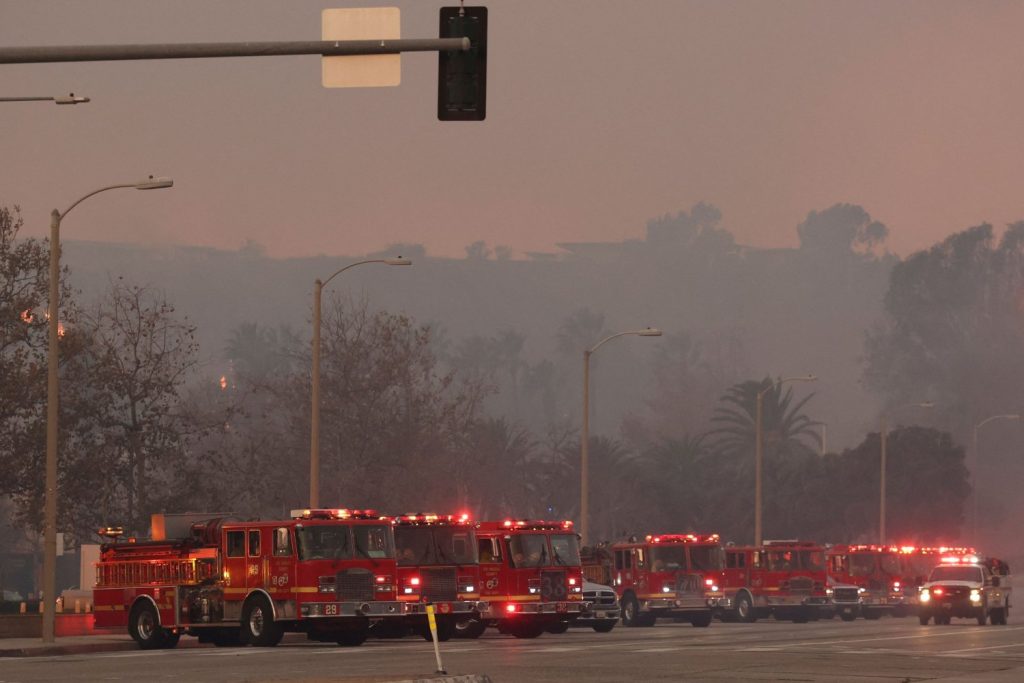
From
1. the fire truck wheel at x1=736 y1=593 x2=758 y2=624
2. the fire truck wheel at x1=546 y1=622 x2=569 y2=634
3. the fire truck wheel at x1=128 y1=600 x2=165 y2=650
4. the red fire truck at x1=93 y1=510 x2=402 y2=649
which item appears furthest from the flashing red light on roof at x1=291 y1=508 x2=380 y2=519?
the fire truck wheel at x1=736 y1=593 x2=758 y2=624

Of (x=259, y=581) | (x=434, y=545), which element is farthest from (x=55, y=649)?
(x=434, y=545)

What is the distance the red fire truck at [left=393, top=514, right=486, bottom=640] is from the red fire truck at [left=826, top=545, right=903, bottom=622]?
25402 mm

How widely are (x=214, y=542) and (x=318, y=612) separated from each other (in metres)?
3.06

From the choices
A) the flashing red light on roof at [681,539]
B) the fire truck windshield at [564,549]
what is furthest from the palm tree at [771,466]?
the fire truck windshield at [564,549]

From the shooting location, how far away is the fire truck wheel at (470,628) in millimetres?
38303

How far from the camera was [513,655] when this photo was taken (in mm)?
30031

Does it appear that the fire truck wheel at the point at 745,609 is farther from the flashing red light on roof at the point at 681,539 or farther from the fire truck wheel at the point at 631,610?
the fire truck wheel at the point at 631,610

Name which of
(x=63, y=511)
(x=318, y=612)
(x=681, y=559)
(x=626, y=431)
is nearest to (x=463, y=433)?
(x=63, y=511)

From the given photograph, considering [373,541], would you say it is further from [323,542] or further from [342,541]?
[323,542]

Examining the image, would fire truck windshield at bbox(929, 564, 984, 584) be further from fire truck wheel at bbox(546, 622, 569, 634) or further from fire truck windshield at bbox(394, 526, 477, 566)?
fire truck windshield at bbox(394, 526, 477, 566)

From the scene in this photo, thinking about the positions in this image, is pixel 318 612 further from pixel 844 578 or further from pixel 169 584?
pixel 844 578

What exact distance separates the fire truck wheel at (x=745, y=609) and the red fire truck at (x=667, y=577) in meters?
4.04

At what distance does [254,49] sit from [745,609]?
136 ft

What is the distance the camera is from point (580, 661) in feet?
92.8
